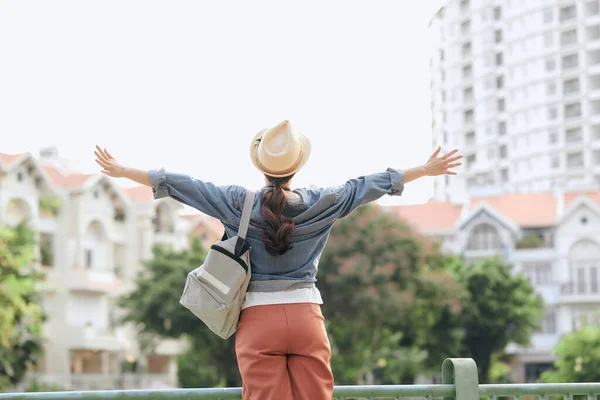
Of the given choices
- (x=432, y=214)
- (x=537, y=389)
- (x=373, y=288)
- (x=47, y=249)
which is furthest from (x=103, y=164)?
(x=432, y=214)

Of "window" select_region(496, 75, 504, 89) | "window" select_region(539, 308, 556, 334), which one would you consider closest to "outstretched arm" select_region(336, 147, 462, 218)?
"window" select_region(539, 308, 556, 334)

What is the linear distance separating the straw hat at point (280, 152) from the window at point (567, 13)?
75.4m

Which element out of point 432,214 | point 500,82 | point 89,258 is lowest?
point 89,258

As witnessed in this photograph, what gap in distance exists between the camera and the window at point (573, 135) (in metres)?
75.6

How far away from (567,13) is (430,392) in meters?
75.8

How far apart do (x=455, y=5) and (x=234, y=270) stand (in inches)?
3294

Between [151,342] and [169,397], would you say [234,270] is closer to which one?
[169,397]

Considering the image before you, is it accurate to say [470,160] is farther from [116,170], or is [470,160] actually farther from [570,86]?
[116,170]

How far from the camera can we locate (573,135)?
249ft

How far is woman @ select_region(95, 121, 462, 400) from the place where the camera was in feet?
13.0

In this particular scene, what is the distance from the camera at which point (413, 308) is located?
3800cm

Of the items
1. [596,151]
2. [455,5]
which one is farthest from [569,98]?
[455,5]

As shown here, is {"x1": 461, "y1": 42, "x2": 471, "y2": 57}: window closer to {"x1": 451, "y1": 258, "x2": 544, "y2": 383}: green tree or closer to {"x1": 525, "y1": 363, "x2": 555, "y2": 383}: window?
{"x1": 525, "y1": 363, "x2": 555, "y2": 383}: window

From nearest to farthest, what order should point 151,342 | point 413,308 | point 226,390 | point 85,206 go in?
point 226,390
point 413,308
point 151,342
point 85,206
